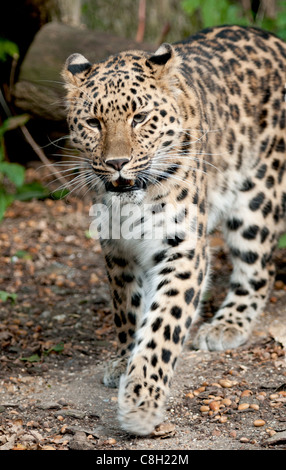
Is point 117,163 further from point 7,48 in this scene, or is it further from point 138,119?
point 7,48

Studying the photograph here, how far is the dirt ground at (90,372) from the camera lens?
5.30 metres

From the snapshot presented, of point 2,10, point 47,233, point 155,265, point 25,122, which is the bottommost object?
point 155,265

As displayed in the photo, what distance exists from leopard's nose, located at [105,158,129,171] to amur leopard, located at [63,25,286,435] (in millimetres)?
10

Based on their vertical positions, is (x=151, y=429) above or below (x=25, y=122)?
below

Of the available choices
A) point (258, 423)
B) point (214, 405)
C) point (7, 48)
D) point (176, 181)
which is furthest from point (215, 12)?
point (258, 423)

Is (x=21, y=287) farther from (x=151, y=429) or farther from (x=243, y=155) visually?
(x=151, y=429)

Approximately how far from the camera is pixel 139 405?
5273 mm

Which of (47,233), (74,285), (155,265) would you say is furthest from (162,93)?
(47,233)

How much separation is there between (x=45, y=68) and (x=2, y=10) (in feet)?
4.28

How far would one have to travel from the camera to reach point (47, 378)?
6.61 m

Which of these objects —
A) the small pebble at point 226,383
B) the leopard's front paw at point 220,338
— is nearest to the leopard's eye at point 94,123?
the small pebble at point 226,383

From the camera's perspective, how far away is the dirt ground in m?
5.30

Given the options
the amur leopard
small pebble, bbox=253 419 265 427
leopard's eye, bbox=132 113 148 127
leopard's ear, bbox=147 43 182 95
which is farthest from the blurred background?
small pebble, bbox=253 419 265 427

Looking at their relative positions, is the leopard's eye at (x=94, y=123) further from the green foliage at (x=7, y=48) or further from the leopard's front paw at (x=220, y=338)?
the green foliage at (x=7, y=48)
